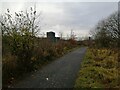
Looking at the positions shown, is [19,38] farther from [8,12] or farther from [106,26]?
[106,26]

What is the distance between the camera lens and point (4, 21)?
13.9 m

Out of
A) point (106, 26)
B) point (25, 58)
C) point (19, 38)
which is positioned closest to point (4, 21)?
point (19, 38)

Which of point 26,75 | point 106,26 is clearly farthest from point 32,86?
point 106,26

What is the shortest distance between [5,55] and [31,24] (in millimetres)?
2724

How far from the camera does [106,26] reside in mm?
61094

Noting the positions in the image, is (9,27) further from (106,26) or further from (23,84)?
(106,26)

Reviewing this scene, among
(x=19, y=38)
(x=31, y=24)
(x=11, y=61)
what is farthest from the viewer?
(x=31, y=24)

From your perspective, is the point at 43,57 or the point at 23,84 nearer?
the point at 23,84

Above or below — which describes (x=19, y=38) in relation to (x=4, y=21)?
below

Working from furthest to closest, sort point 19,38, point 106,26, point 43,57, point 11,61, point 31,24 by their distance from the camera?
point 106,26 → point 43,57 → point 31,24 → point 19,38 → point 11,61

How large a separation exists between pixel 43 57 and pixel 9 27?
5606mm

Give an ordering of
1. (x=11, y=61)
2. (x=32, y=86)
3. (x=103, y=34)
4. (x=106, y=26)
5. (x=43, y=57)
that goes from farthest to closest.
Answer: (x=106, y=26), (x=103, y=34), (x=43, y=57), (x=11, y=61), (x=32, y=86)

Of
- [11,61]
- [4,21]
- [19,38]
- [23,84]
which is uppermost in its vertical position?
[4,21]

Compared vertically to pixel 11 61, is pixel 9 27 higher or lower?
higher
